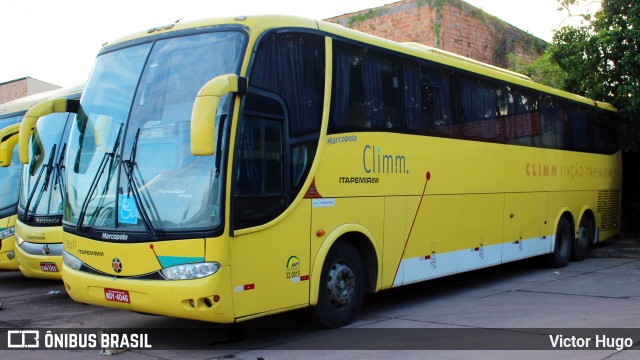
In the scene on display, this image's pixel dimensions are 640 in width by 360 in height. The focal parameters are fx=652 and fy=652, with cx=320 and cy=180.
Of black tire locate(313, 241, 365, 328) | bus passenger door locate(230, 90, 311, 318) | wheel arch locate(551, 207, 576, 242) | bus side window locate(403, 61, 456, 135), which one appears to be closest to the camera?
bus passenger door locate(230, 90, 311, 318)

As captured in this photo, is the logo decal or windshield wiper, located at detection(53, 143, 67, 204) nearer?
the logo decal

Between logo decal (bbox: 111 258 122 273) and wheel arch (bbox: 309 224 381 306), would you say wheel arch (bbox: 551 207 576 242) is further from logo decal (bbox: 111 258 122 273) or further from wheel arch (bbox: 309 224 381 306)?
Result: logo decal (bbox: 111 258 122 273)

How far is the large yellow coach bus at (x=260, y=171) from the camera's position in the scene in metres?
6.37

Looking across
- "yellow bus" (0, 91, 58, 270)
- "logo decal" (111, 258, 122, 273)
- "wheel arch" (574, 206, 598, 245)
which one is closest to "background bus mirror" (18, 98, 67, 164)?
"logo decal" (111, 258, 122, 273)

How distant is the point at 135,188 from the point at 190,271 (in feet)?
3.45

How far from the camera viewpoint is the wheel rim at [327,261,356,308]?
7.71 metres

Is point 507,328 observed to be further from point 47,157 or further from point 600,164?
point 600,164

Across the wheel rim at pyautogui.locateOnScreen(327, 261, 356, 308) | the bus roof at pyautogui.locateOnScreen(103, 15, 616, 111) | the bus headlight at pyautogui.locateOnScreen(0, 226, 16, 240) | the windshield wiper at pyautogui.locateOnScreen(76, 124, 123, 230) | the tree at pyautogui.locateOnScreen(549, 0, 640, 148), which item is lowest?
the wheel rim at pyautogui.locateOnScreen(327, 261, 356, 308)

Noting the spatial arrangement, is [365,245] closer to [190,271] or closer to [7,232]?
[190,271]

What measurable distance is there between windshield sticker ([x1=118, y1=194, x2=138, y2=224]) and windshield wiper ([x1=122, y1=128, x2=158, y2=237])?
51 millimetres

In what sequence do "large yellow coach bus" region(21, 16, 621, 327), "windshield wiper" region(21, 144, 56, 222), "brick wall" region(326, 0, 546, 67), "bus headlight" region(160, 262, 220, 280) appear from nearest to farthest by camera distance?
"bus headlight" region(160, 262, 220, 280) < "large yellow coach bus" region(21, 16, 621, 327) < "windshield wiper" region(21, 144, 56, 222) < "brick wall" region(326, 0, 546, 67)

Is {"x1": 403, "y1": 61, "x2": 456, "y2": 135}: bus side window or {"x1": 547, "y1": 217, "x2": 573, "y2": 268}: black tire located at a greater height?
{"x1": 403, "y1": 61, "x2": 456, "y2": 135}: bus side window

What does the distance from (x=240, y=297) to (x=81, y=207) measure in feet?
6.91

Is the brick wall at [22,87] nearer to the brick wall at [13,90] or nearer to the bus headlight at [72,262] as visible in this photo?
the brick wall at [13,90]
